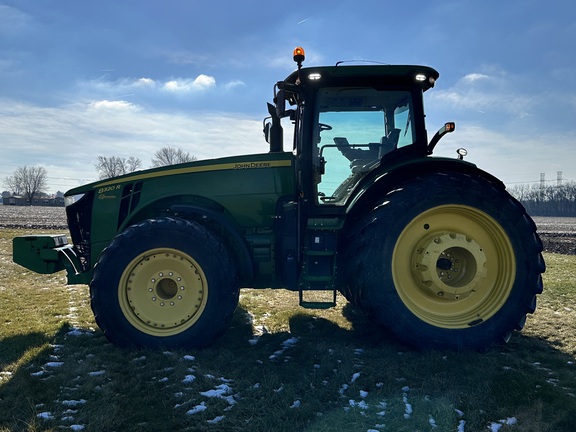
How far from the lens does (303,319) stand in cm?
464

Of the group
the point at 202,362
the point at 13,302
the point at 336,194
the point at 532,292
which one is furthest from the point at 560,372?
the point at 13,302

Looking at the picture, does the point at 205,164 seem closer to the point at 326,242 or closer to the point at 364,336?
the point at 326,242

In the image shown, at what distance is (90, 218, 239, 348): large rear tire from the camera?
3.50 meters

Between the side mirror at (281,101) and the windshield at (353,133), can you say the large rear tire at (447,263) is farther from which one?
the side mirror at (281,101)

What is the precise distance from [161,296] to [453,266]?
9.22ft

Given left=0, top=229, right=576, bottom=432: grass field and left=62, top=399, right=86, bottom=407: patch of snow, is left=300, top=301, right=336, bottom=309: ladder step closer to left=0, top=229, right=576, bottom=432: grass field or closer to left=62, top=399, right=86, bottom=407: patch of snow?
left=0, top=229, right=576, bottom=432: grass field

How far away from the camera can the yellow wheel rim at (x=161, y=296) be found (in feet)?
11.7

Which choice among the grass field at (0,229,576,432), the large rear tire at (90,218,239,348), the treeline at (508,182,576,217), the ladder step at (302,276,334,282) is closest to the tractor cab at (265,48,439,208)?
the ladder step at (302,276,334,282)

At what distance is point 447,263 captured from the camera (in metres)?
3.67

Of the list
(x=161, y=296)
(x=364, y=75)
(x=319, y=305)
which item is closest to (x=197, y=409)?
(x=161, y=296)

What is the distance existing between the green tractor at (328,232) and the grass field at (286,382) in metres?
0.30

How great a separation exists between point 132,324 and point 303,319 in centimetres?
198

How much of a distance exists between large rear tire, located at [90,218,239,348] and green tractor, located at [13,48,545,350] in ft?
0.03

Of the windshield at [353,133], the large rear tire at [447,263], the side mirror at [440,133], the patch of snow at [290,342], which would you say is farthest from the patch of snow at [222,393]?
the side mirror at [440,133]
